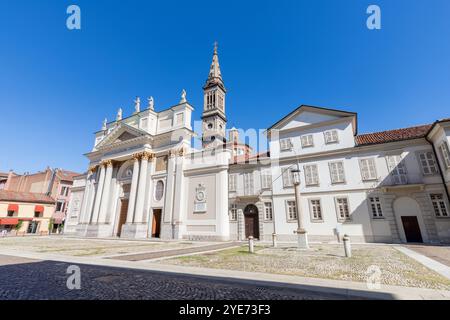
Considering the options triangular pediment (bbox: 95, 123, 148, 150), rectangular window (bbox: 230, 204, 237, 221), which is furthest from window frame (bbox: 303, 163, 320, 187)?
triangular pediment (bbox: 95, 123, 148, 150)

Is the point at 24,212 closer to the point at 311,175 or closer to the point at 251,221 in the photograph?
the point at 251,221

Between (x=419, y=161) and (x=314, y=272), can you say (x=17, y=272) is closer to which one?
(x=314, y=272)

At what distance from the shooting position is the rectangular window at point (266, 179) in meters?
21.5

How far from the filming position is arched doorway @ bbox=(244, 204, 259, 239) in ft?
70.2

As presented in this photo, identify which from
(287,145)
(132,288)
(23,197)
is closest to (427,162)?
(287,145)

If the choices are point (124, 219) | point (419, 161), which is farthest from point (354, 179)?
point (124, 219)

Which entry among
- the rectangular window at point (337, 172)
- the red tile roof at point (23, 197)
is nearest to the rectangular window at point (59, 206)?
the red tile roof at point (23, 197)

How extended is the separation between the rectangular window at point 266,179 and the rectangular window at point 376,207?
8461 mm

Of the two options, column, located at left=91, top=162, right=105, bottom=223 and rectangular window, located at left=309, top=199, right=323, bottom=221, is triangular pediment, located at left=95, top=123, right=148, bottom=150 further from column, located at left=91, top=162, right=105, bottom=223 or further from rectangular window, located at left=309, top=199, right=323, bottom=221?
rectangular window, located at left=309, top=199, right=323, bottom=221

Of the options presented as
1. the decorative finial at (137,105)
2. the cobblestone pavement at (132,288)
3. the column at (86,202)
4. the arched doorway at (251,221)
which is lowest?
the cobblestone pavement at (132,288)

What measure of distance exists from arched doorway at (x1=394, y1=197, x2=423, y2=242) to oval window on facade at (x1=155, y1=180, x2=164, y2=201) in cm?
2319

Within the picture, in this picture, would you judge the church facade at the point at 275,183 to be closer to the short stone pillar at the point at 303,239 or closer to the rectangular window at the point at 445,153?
the rectangular window at the point at 445,153

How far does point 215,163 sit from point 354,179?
1356cm

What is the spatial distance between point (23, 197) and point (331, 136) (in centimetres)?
5124
